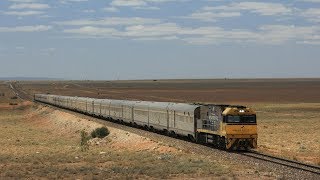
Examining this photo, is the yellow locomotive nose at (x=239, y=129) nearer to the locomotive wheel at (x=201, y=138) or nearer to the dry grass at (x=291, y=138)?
the dry grass at (x=291, y=138)

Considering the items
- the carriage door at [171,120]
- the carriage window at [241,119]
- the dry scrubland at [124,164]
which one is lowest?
the dry scrubland at [124,164]

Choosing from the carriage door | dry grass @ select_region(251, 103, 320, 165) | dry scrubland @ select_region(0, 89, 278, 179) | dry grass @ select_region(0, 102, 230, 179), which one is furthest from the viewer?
the carriage door

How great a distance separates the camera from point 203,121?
3531 cm

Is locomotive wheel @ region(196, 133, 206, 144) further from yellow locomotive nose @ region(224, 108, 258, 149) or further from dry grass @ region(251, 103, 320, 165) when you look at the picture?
dry grass @ region(251, 103, 320, 165)

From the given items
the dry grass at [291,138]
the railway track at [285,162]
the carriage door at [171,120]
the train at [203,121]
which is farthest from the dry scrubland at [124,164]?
the dry grass at [291,138]

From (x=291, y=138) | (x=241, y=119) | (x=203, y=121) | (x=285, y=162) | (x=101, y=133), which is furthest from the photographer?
(x=101, y=133)

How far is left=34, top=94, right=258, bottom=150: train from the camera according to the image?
3228cm

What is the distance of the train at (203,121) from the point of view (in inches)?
1271

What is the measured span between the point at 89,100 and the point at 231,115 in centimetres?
4594

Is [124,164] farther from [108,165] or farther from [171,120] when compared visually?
[171,120]

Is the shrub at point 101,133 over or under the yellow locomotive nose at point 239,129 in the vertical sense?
under

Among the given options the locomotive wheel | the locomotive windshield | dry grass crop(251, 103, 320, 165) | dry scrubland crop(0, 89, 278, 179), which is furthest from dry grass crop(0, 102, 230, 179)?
dry grass crop(251, 103, 320, 165)

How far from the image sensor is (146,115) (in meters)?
49.8

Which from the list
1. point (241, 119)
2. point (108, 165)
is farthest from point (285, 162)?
point (108, 165)
